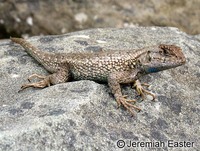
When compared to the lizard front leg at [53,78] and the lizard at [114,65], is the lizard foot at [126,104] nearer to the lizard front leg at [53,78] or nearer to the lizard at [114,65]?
the lizard at [114,65]

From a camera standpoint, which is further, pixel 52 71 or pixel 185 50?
pixel 185 50

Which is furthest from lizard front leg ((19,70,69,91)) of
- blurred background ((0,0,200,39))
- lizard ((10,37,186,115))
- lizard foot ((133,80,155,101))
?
blurred background ((0,0,200,39))

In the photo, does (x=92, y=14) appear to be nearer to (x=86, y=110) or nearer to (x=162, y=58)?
(x=162, y=58)

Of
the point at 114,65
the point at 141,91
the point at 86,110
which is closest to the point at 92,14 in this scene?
the point at 114,65

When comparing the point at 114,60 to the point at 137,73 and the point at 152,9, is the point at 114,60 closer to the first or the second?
the point at 137,73

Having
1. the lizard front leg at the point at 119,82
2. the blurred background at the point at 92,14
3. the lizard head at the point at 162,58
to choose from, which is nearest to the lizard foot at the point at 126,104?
the lizard front leg at the point at 119,82

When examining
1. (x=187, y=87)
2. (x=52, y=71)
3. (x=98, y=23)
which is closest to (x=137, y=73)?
(x=187, y=87)

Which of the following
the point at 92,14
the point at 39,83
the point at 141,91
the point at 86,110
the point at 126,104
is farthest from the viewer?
the point at 92,14
